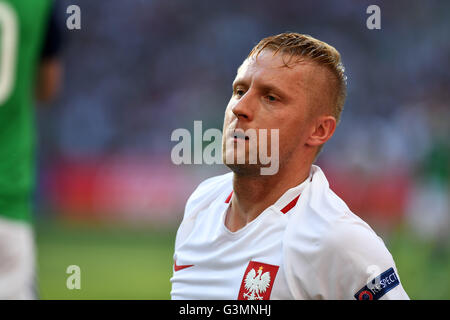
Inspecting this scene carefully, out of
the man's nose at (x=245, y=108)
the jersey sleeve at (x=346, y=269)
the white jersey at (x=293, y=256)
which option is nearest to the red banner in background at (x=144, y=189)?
the white jersey at (x=293, y=256)

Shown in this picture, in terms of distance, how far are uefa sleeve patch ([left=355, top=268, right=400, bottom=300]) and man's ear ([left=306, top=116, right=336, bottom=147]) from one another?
64 cm

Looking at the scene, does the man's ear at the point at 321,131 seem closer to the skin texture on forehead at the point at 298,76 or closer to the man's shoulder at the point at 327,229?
the skin texture on forehead at the point at 298,76

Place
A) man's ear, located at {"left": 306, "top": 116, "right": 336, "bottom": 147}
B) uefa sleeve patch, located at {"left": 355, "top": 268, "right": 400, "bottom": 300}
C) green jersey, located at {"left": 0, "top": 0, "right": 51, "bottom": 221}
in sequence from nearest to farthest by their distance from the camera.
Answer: green jersey, located at {"left": 0, "top": 0, "right": 51, "bottom": 221} → uefa sleeve patch, located at {"left": 355, "top": 268, "right": 400, "bottom": 300} → man's ear, located at {"left": 306, "top": 116, "right": 336, "bottom": 147}

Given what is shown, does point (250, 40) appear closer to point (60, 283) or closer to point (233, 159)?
point (60, 283)

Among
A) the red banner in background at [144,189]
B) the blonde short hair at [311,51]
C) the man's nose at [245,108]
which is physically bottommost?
the red banner in background at [144,189]

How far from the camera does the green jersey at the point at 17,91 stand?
1695mm

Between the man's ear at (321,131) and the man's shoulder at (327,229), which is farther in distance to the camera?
the man's ear at (321,131)

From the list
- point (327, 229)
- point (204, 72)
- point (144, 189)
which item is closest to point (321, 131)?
point (327, 229)

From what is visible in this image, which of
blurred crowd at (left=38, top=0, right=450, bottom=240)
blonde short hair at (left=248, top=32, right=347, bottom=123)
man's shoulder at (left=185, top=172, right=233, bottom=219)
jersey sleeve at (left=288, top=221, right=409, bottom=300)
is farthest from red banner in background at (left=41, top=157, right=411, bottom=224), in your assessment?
jersey sleeve at (left=288, top=221, right=409, bottom=300)

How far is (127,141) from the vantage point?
39.1ft

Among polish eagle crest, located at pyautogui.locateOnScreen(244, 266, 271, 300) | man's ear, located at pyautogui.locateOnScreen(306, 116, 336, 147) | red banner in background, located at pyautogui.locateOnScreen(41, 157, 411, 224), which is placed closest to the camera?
polish eagle crest, located at pyautogui.locateOnScreen(244, 266, 271, 300)

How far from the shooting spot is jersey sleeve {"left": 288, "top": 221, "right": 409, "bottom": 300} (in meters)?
2.01

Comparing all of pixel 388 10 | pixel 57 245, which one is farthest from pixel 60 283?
pixel 388 10

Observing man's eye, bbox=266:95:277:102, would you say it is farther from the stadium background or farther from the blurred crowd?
the blurred crowd
